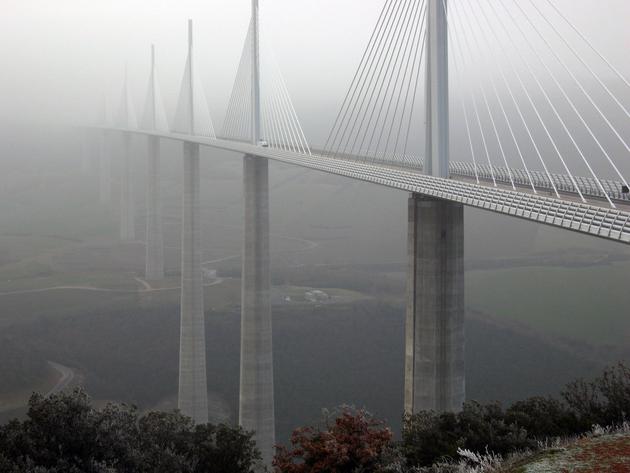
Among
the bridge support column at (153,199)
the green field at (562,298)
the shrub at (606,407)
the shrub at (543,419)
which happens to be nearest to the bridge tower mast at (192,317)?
the bridge support column at (153,199)

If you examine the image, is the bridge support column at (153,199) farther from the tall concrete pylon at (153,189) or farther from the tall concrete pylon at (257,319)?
the tall concrete pylon at (257,319)

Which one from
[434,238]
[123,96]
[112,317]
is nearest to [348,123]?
[434,238]

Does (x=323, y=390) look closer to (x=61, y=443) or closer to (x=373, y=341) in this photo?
(x=373, y=341)

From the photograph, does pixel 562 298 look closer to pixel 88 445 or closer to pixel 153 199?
pixel 153 199

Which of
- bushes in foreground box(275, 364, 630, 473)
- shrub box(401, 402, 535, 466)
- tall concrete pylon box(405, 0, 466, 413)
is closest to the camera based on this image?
shrub box(401, 402, 535, 466)

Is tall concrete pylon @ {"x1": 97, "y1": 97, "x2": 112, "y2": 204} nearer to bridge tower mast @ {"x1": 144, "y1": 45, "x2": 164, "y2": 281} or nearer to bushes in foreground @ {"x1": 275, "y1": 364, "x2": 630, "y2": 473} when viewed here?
bridge tower mast @ {"x1": 144, "y1": 45, "x2": 164, "y2": 281}

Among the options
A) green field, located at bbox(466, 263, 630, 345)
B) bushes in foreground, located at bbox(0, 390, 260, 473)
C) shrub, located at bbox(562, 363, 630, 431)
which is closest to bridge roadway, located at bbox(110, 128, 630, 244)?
shrub, located at bbox(562, 363, 630, 431)

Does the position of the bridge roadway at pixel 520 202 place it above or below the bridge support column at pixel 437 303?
above
